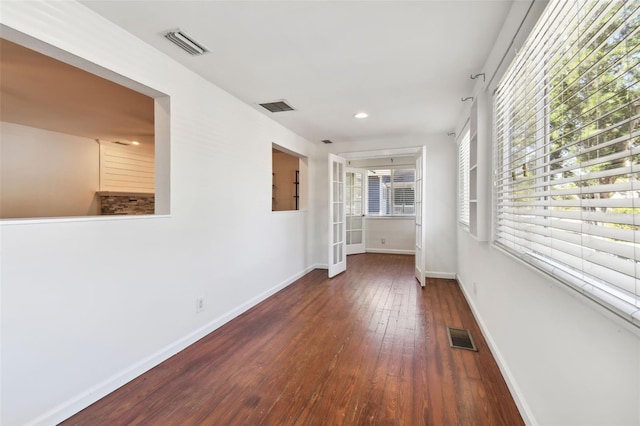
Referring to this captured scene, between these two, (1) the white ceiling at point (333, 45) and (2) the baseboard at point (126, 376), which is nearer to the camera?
(2) the baseboard at point (126, 376)

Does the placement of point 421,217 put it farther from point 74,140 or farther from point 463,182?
point 74,140

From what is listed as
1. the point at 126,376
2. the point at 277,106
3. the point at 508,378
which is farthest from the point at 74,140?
the point at 508,378

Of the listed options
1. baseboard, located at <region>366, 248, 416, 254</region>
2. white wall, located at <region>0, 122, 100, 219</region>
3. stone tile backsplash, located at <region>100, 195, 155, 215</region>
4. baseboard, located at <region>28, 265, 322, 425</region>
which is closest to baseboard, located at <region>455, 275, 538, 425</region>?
baseboard, located at <region>28, 265, 322, 425</region>

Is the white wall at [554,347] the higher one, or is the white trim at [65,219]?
the white trim at [65,219]

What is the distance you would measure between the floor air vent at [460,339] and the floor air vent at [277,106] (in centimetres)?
293

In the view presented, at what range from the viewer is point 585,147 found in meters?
1.07

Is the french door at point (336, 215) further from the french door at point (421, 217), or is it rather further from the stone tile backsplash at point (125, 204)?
the stone tile backsplash at point (125, 204)

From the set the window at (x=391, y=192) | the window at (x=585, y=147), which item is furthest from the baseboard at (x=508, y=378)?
the window at (x=391, y=192)

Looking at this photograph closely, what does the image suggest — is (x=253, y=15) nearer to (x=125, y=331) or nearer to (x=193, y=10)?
(x=193, y=10)

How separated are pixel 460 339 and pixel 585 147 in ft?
6.79

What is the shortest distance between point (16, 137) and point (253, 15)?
5.10 metres

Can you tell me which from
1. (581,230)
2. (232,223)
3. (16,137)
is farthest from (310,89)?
(16,137)

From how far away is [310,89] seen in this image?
9.50 ft

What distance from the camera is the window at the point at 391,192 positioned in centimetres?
732
